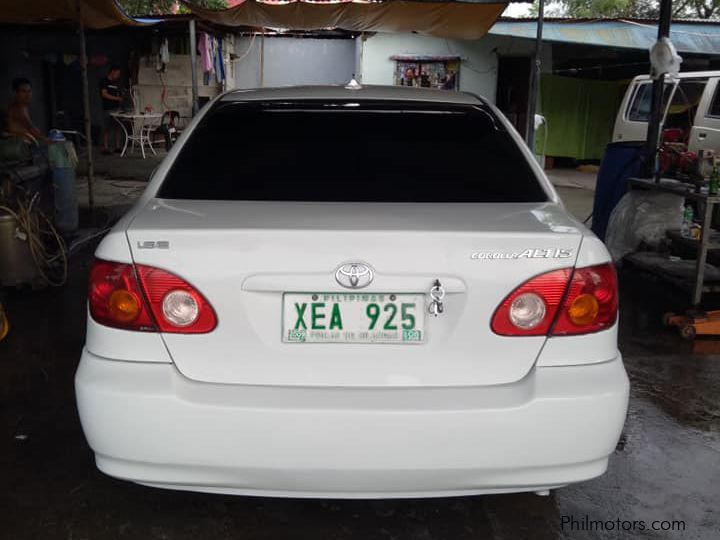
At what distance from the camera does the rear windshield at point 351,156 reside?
8.73ft

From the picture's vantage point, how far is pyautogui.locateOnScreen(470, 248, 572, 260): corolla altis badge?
2.04 metres

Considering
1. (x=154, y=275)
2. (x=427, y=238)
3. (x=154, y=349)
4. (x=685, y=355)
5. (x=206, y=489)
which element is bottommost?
(x=685, y=355)

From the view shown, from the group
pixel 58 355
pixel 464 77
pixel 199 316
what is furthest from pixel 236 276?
pixel 464 77

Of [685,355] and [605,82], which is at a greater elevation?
[605,82]

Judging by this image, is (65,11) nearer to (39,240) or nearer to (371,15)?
(371,15)

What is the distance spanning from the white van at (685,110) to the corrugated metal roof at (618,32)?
2011 mm

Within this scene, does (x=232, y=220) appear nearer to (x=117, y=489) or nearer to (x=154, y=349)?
(x=154, y=349)

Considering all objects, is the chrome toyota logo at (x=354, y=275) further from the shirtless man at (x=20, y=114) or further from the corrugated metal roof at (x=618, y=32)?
the corrugated metal roof at (x=618, y=32)

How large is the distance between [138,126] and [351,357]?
14886 millimetres

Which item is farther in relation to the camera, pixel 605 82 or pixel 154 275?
pixel 605 82

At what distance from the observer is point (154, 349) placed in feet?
6.81

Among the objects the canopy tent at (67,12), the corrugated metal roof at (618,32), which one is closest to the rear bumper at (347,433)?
the canopy tent at (67,12)

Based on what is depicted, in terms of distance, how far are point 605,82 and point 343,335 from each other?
1670cm

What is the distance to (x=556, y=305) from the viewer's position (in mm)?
2098
